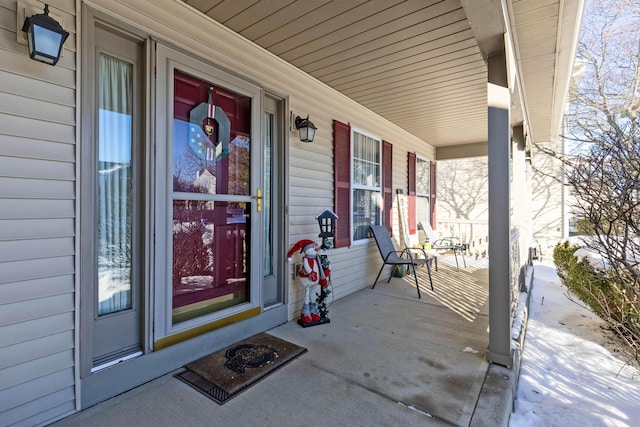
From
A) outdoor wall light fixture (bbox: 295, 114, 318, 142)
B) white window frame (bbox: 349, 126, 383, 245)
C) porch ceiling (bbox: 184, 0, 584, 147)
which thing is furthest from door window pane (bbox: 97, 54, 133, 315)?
white window frame (bbox: 349, 126, 383, 245)

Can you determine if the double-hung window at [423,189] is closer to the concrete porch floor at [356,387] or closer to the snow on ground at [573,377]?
the snow on ground at [573,377]

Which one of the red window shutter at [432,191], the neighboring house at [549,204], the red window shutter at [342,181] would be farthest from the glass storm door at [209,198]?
the neighboring house at [549,204]

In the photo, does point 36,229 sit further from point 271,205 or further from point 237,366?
point 271,205

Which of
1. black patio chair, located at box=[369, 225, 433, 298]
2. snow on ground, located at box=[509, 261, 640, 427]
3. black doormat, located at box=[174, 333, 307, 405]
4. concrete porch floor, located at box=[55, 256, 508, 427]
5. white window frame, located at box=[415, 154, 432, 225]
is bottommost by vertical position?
snow on ground, located at box=[509, 261, 640, 427]

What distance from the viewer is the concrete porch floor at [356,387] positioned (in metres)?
1.65

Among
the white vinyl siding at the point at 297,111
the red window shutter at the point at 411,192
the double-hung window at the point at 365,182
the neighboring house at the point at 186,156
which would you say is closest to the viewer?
the neighboring house at the point at 186,156

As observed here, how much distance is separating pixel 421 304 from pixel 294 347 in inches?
72.9

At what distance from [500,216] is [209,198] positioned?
2.22m

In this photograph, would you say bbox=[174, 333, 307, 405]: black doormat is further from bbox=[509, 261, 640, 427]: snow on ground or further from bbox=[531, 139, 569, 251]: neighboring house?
bbox=[531, 139, 569, 251]: neighboring house

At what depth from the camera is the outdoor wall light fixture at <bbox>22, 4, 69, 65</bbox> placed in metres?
1.45

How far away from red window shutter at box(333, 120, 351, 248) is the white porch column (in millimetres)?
1864

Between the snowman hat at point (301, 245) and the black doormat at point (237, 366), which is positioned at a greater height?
the snowman hat at point (301, 245)

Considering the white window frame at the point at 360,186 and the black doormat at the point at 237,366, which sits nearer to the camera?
the black doormat at the point at 237,366

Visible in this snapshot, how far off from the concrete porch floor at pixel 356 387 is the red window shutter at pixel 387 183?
2172mm
